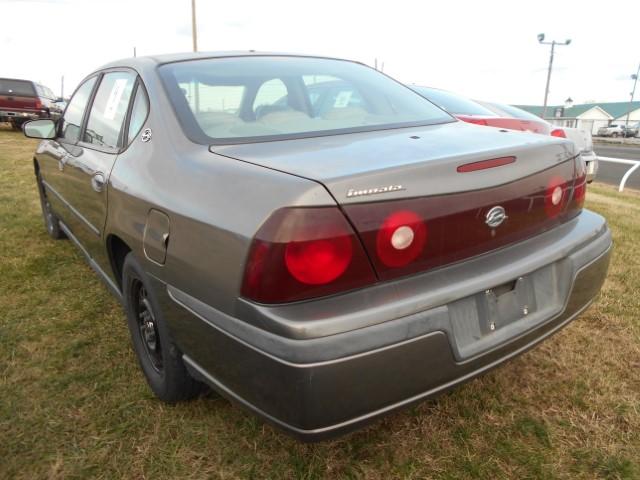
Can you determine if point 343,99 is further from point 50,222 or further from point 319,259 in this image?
point 50,222

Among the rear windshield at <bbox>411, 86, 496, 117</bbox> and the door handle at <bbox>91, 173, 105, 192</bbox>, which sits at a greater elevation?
the rear windshield at <bbox>411, 86, 496, 117</bbox>

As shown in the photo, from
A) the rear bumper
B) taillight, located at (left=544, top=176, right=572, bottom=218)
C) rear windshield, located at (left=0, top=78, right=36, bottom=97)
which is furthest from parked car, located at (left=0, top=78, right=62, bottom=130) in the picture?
taillight, located at (left=544, top=176, right=572, bottom=218)

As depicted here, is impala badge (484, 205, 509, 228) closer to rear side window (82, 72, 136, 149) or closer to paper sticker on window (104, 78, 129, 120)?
rear side window (82, 72, 136, 149)

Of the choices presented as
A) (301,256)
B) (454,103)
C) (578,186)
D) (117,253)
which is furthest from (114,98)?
(454,103)

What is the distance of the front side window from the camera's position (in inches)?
123

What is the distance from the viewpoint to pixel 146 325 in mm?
2238

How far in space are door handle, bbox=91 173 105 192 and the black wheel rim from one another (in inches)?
20.6

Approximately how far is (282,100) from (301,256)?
1171 millimetres

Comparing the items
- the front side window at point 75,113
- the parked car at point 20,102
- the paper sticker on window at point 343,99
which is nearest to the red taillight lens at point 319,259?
the paper sticker on window at point 343,99

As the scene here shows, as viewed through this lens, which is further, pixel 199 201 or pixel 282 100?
pixel 282 100

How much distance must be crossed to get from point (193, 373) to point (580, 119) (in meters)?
74.9

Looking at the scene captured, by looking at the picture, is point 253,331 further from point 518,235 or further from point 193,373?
point 518,235

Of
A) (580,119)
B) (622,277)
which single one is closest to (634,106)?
(580,119)

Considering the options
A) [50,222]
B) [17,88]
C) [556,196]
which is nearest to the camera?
[556,196]
